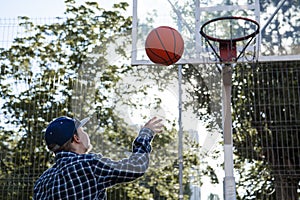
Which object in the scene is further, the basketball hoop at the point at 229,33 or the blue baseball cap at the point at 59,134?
the basketball hoop at the point at 229,33

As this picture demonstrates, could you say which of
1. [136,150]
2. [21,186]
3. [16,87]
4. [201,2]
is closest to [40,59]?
[16,87]

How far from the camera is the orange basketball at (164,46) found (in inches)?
157

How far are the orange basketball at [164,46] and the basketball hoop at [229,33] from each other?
51cm

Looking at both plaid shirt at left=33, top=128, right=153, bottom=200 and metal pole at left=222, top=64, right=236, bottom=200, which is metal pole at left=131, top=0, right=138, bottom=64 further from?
plaid shirt at left=33, top=128, right=153, bottom=200

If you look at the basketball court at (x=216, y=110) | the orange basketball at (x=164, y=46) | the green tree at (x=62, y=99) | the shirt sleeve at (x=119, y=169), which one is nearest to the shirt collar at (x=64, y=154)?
the shirt sleeve at (x=119, y=169)

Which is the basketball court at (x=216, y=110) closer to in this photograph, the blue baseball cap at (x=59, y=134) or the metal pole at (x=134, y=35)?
the metal pole at (x=134, y=35)

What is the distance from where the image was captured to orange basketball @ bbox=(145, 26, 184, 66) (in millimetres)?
3982

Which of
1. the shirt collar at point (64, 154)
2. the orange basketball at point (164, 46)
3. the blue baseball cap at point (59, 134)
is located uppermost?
the orange basketball at point (164, 46)

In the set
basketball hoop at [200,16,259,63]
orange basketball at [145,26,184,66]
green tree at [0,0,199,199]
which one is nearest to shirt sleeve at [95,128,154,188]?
orange basketball at [145,26,184,66]

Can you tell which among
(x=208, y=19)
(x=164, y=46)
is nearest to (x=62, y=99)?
(x=208, y=19)

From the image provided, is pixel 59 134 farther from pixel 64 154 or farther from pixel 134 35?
pixel 134 35

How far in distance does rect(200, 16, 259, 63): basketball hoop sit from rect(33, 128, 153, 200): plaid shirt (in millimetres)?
2879

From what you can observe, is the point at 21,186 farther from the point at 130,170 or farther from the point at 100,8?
the point at 130,170

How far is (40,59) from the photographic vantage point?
817 cm
